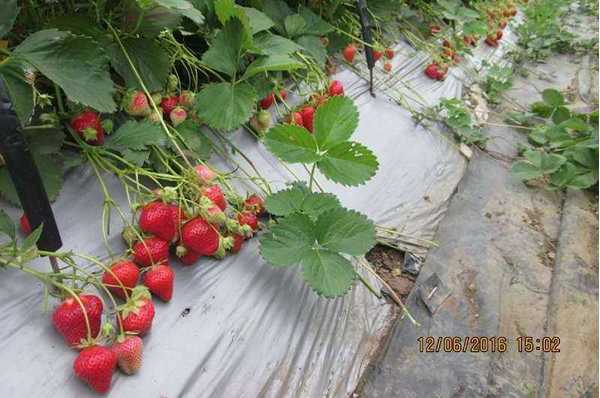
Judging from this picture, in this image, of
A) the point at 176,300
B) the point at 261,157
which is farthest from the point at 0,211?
the point at 261,157

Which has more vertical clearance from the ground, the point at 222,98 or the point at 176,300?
the point at 222,98

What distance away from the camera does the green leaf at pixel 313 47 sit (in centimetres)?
144

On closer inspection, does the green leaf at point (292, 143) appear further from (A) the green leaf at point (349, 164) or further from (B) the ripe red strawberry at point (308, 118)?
(B) the ripe red strawberry at point (308, 118)

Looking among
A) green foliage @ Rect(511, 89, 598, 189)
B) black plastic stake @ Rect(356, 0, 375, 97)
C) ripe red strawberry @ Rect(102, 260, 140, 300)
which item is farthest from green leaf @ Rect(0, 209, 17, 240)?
green foliage @ Rect(511, 89, 598, 189)

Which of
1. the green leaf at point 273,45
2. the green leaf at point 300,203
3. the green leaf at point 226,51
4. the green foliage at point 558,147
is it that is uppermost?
the green leaf at point 226,51

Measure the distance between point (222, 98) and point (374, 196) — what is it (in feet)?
1.90

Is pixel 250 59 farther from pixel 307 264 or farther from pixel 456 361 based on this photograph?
pixel 456 361

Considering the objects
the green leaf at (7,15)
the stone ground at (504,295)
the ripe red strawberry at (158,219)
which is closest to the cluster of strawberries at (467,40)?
the stone ground at (504,295)

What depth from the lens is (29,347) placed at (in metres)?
0.69

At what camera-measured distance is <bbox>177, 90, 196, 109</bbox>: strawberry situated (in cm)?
106

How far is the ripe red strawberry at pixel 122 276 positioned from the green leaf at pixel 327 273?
281mm

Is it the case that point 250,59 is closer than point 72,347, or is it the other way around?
point 72,347

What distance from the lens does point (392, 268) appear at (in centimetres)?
126

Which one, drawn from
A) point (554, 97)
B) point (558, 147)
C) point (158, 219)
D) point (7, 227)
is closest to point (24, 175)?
point (7, 227)
